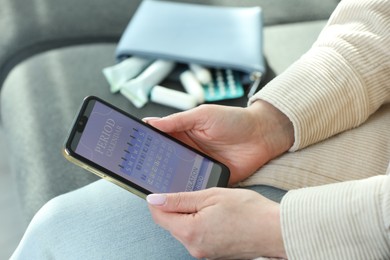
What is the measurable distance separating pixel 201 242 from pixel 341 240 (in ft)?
0.54

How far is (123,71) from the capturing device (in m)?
1.01

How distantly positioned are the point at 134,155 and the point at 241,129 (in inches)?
6.2

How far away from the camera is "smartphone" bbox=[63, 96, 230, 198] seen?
685mm

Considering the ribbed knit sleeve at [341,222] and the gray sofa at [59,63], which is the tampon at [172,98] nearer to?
the gray sofa at [59,63]

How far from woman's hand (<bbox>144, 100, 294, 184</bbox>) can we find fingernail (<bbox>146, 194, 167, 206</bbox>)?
13 cm

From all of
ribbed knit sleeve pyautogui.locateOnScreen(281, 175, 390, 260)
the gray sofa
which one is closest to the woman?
ribbed knit sleeve pyautogui.locateOnScreen(281, 175, 390, 260)

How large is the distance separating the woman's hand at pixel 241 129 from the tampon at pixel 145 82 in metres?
0.21

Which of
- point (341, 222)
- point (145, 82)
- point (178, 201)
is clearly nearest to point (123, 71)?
point (145, 82)

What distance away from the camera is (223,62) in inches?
39.5

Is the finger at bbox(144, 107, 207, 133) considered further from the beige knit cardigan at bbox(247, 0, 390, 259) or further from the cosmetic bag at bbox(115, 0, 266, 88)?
the cosmetic bag at bbox(115, 0, 266, 88)

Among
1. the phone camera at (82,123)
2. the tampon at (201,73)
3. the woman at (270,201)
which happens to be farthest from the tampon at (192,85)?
the phone camera at (82,123)

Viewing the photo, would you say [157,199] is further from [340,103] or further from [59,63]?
[59,63]

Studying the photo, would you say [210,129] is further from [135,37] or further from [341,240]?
[135,37]

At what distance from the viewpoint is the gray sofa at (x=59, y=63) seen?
0.90 meters
